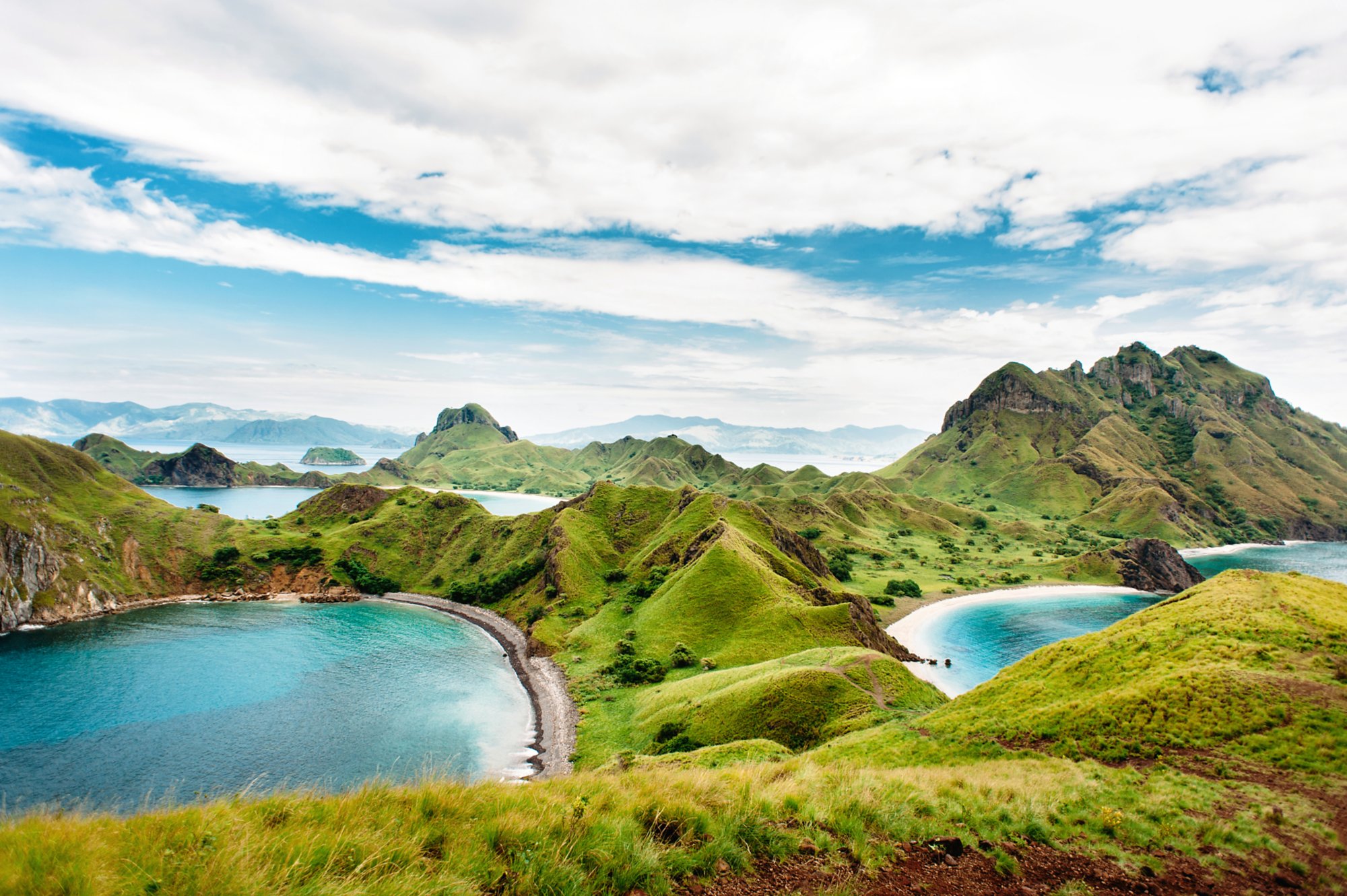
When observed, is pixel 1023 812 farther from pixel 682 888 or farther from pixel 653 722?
pixel 653 722

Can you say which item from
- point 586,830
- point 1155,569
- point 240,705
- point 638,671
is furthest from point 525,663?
point 1155,569

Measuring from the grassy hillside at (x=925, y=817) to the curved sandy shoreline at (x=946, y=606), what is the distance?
62.6 metres

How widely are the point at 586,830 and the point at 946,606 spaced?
138 metres

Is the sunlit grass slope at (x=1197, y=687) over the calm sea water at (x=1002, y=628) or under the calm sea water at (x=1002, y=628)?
over

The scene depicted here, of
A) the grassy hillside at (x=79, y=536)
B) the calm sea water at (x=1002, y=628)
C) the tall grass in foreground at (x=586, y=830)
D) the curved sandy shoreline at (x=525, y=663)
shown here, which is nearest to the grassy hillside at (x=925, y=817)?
the tall grass in foreground at (x=586, y=830)

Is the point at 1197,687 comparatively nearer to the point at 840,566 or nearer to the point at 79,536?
the point at 840,566

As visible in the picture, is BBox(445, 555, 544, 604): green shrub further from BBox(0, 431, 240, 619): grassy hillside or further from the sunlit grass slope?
the sunlit grass slope

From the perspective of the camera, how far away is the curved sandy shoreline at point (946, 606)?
9956 centimetres

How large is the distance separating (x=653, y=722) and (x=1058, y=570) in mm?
155614

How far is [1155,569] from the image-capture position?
14625 cm

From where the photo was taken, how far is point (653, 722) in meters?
52.2

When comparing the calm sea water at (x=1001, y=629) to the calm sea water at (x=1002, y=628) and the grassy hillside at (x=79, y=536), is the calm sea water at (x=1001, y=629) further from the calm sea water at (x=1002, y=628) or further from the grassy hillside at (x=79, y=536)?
the grassy hillside at (x=79, y=536)

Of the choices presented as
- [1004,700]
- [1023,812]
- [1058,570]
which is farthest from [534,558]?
[1058,570]

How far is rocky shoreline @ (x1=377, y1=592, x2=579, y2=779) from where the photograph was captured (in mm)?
52844
